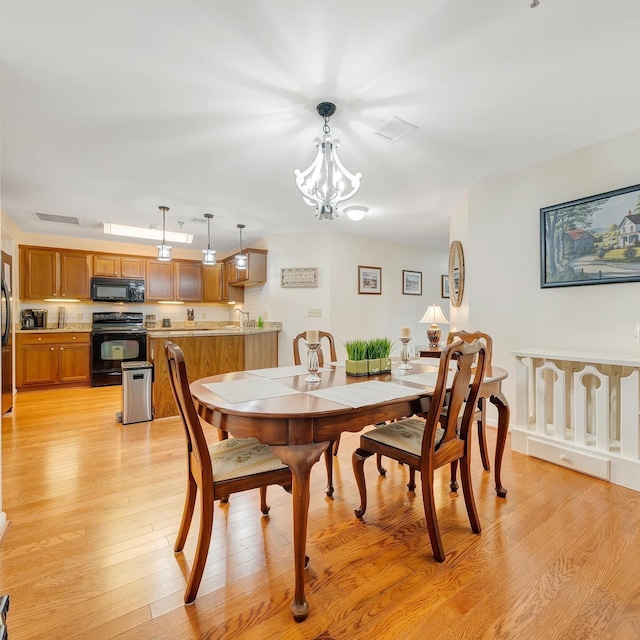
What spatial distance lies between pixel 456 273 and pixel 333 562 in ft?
10.4

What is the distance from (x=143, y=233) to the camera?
516 centimetres

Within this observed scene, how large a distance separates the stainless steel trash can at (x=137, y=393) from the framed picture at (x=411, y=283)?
420 cm

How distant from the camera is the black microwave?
18.1ft

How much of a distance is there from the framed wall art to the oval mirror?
196 cm

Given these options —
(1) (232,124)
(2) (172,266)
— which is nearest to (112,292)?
(2) (172,266)

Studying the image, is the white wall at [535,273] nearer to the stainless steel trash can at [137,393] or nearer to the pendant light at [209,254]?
the pendant light at [209,254]

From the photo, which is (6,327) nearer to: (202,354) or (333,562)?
(202,354)

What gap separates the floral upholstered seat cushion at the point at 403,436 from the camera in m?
1.71

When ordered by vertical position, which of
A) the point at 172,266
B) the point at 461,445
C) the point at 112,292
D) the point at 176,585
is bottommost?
the point at 176,585

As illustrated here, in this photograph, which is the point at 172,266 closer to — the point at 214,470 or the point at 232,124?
the point at 232,124

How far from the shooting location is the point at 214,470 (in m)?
1.47

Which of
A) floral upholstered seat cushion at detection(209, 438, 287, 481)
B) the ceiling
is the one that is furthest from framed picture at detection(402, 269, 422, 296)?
floral upholstered seat cushion at detection(209, 438, 287, 481)

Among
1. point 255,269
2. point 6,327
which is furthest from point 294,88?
point 255,269

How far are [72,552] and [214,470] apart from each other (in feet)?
2.85
